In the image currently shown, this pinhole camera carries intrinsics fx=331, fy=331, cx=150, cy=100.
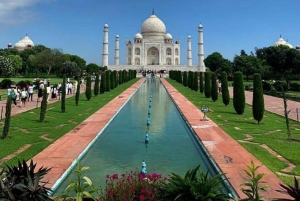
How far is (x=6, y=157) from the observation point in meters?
5.19

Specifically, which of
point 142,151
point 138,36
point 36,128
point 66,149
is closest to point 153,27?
point 138,36

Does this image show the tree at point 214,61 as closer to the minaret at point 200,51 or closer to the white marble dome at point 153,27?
the minaret at point 200,51

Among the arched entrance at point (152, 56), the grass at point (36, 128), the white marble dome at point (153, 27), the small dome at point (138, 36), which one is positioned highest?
the white marble dome at point (153, 27)

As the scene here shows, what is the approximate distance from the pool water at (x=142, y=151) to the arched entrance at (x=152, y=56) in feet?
154

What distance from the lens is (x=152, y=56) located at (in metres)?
56.0

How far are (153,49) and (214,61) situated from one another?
13012 mm

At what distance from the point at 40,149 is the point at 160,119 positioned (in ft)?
14.6

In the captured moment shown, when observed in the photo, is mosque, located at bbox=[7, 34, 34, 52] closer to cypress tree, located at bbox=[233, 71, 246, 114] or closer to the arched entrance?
the arched entrance

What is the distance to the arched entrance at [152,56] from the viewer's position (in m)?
55.4

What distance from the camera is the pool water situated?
15.7 ft

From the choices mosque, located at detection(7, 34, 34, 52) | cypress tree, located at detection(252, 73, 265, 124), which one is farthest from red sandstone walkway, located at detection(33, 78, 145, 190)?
mosque, located at detection(7, 34, 34, 52)

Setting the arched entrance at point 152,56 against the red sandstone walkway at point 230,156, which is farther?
the arched entrance at point 152,56

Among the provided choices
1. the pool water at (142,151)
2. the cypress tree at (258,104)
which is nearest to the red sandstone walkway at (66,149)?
the pool water at (142,151)

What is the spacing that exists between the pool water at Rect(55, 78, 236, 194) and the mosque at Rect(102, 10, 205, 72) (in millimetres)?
42565
